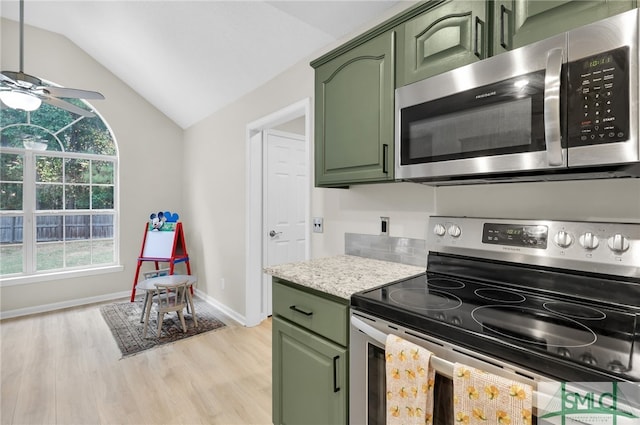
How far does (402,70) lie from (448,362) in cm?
119

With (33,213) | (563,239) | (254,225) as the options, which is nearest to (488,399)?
(563,239)

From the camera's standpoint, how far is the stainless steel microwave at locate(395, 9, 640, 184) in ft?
2.81

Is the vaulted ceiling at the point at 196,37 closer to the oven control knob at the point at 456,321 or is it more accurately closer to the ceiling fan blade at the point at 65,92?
the ceiling fan blade at the point at 65,92

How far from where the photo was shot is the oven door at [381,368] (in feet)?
2.62

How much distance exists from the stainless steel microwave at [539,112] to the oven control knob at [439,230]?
9.6 inches

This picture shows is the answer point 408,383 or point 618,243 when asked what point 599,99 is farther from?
point 408,383

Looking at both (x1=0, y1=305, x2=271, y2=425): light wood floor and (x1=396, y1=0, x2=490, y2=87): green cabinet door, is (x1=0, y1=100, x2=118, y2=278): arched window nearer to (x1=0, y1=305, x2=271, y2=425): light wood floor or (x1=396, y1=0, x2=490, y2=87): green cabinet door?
(x1=0, y1=305, x2=271, y2=425): light wood floor

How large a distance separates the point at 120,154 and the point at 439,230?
4325 millimetres

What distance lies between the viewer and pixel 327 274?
1483 millimetres

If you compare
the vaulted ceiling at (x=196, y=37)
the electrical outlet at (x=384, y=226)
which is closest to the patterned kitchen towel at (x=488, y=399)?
the electrical outlet at (x=384, y=226)

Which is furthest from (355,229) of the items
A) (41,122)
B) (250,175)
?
(41,122)

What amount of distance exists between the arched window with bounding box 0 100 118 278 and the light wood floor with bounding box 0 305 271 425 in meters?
1.05

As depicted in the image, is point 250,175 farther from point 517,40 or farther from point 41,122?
point 41,122

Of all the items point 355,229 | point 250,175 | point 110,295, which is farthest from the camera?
point 110,295
